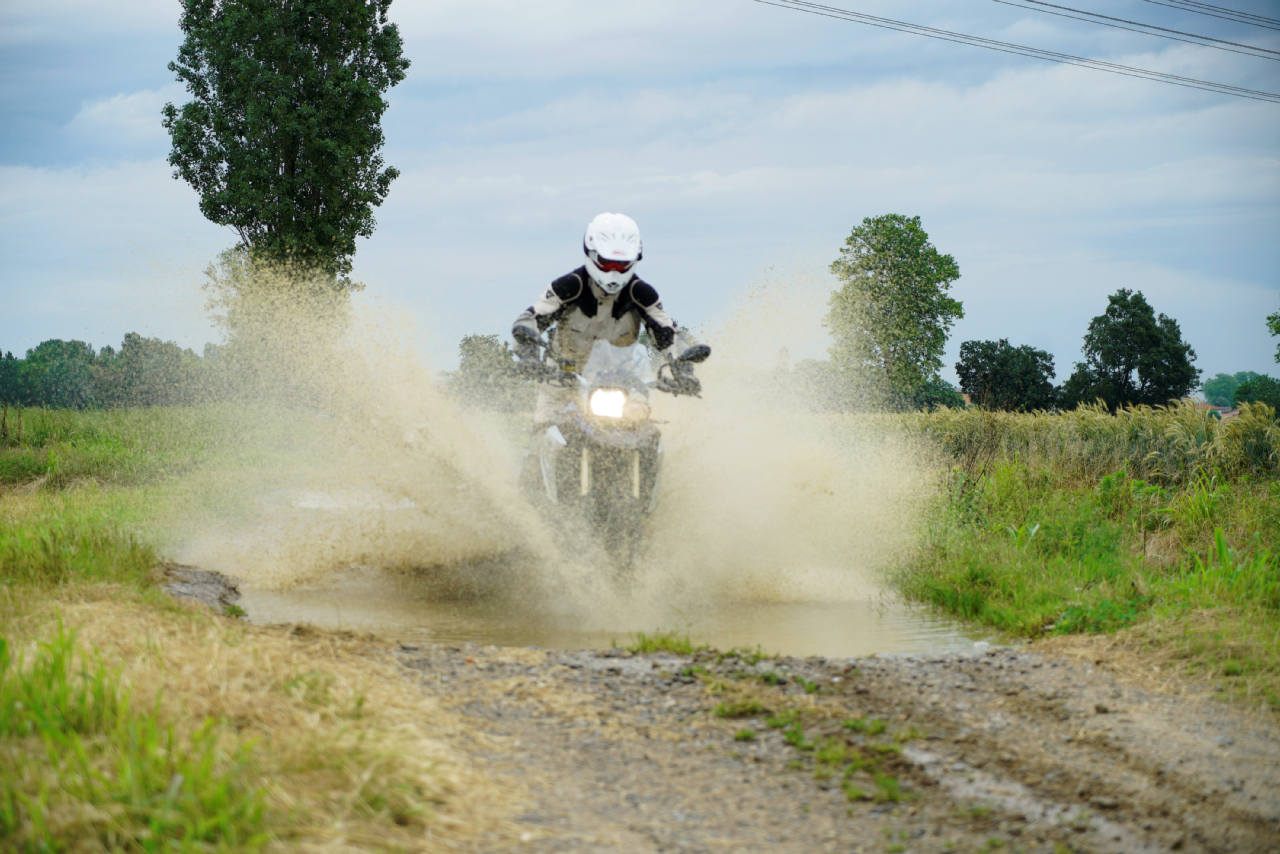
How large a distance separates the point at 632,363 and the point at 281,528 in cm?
558

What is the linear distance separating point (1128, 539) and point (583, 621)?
598 centimetres

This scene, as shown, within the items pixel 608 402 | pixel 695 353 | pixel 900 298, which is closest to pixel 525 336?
pixel 608 402

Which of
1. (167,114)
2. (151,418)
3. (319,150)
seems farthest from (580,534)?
(167,114)

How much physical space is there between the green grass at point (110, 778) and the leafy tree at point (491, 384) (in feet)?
14.8

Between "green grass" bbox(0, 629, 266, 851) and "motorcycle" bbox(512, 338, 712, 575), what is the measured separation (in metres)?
3.99

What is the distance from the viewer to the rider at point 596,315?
309 inches

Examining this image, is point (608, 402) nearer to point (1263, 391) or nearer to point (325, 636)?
point (325, 636)

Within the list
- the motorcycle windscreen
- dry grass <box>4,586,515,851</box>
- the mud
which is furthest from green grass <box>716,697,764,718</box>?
the mud

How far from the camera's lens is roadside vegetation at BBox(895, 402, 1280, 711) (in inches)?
261

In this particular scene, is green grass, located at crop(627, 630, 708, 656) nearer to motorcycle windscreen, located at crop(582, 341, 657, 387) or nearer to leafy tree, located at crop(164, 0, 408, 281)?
motorcycle windscreen, located at crop(582, 341, 657, 387)

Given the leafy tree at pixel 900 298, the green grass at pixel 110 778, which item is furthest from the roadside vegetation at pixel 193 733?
the leafy tree at pixel 900 298

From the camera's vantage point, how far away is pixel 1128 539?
9.88 m

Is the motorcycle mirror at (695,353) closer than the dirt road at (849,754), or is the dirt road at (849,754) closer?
the dirt road at (849,754)

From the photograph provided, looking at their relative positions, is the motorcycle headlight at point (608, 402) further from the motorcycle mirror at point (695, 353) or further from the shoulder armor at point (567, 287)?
the shoulder armor at point (567, 287)
